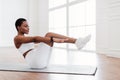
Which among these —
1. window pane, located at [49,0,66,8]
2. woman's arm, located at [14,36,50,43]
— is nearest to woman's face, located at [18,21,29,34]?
woman's arm, located at [14,36,50,43]

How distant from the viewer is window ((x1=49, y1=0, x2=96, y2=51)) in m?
6.78

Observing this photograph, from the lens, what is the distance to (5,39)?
10484 mm

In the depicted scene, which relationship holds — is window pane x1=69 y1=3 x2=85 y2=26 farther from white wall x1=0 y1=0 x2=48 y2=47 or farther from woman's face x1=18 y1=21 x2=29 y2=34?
woman's face x1=18 y1=21 x2=29 y2=34

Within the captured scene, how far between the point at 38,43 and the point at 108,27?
260 cm

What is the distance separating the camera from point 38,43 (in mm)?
3178

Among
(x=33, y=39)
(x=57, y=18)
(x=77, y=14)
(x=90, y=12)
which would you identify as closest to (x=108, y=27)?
(x=90, y=12)

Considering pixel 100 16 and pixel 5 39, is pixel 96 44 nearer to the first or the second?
pixel 100 16

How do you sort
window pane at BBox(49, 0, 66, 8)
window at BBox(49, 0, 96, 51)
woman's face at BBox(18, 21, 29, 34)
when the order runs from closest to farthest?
woman's face at BBox(18, 21, 29, 34) → window at BBox(49, 0, 96, 51) → window pane at BBox(49, 0, 66, 8)

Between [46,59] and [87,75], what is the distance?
2.32 feet

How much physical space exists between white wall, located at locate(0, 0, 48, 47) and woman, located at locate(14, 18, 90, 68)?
6883 mm

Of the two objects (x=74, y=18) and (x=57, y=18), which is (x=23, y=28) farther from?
(x=57, y=18)

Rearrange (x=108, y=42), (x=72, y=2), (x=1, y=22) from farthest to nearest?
(x=1, y=22) → (x=72, y=2) → (x=108, y=42)

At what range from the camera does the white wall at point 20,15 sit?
34.2ft

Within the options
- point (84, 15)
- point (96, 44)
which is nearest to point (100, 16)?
point (96, 44)
